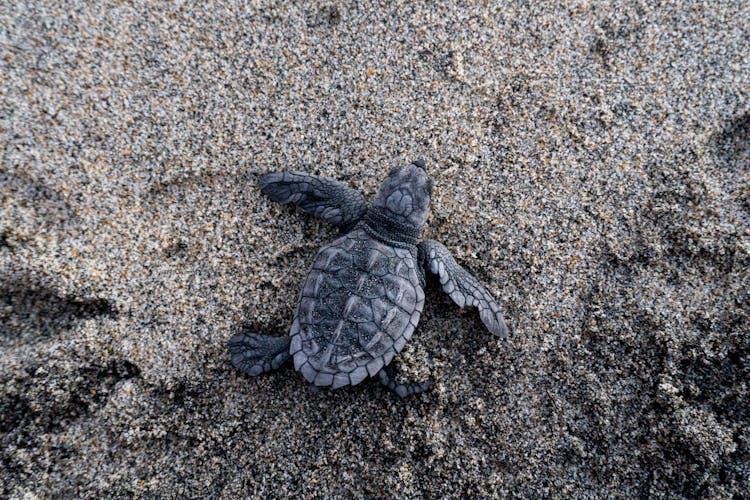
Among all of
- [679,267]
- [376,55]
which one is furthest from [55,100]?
[679,267]

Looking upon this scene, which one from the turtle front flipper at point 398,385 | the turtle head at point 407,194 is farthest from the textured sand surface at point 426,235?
the turtle head at point 407,194

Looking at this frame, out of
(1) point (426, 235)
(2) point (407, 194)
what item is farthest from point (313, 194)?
(1) point (426, 235)

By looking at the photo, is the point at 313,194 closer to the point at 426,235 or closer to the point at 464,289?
the point at 426,235

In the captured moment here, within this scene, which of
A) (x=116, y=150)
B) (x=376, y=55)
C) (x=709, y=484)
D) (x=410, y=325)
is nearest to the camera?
(x=709, y=484)

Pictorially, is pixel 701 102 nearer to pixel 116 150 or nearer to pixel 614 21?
pixel 614 21

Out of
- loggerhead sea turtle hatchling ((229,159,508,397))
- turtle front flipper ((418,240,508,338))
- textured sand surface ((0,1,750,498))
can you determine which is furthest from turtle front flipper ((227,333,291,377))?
turtle front flipper ((418,240,508,338))
